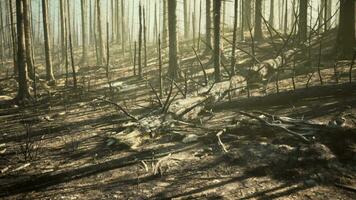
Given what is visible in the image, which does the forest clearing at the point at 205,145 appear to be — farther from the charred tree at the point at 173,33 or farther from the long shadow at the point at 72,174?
the charred tree at the point at 173,33

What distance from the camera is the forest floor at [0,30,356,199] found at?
6.44 meters

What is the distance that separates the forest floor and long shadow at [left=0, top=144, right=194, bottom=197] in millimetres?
22

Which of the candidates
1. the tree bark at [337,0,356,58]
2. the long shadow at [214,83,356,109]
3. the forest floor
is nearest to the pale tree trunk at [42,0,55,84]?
the forest floor

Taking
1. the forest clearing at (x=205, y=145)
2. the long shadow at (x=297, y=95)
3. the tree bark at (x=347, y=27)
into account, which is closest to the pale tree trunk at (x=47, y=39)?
the forest clearing at (x=205, y=145)

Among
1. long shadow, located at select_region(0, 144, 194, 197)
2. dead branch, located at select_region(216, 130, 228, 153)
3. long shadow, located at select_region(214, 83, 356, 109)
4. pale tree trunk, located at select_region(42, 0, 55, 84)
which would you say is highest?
pale tree trunk, located at select_region(42, 0, 55, 84)

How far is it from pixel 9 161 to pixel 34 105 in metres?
6.33

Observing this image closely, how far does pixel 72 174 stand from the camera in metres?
7.59

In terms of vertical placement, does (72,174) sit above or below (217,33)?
below

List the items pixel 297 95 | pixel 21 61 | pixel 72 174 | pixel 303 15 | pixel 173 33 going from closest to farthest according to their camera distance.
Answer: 1. pixel 72 174
2. pixel 297 95
3. pixel 21 61
4. pixel 303 15
5. pixel 173 33

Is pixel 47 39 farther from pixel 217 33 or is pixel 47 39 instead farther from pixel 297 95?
pixel 297 95

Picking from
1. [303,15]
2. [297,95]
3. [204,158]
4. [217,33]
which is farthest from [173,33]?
[204,158]

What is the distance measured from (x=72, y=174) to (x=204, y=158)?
2895 millimetres

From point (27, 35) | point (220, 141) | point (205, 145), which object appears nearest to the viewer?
point (220, 141)

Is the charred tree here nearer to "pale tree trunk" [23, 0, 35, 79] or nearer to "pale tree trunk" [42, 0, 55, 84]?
"pale tree trunk" [42, 0, 55, 84]
